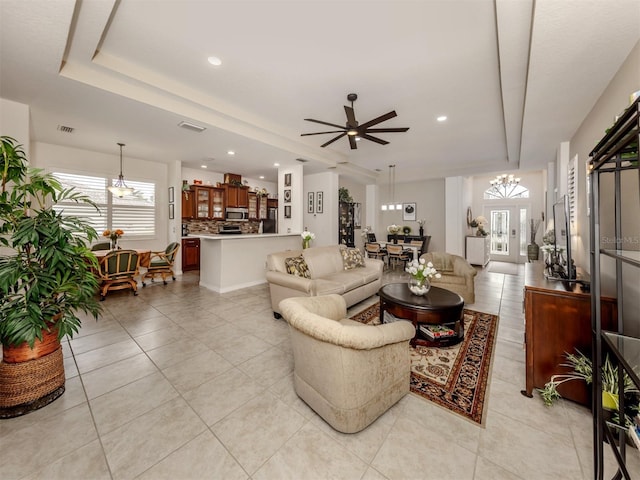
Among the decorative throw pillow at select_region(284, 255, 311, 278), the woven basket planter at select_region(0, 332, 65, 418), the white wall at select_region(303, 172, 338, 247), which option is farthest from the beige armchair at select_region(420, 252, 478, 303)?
the woven basket planter at select_region(0, 332, 65, 418)

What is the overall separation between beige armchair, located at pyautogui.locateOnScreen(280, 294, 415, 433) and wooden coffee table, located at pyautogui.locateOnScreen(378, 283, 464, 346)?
892 millimetres

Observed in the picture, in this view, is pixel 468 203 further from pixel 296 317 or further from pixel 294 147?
pixel 296 317

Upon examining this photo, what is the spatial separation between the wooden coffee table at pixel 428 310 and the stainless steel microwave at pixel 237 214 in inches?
228

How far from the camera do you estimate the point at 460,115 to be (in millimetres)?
3957

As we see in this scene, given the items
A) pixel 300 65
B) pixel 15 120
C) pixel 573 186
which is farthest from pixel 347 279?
pixel 15 120

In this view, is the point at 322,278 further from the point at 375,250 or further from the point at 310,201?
the point at 310,201

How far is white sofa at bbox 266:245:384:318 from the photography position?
333 centimetres

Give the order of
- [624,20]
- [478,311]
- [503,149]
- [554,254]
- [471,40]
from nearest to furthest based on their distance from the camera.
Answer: [624,20]
[471,40]
[554,254]
[478,311]
[503,149]

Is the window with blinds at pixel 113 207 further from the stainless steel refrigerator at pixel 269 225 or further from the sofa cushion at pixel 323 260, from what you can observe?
the sofa cushion at pixel 323 260

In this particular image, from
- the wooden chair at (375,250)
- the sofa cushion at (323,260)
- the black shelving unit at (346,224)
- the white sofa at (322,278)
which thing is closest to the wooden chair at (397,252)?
the wooden chair at (375,250)

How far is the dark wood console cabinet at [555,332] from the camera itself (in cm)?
185

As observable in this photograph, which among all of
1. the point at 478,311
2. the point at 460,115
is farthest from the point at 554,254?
the point at 460,115

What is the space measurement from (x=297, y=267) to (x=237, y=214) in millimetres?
4662

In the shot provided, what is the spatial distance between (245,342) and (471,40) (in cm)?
384
